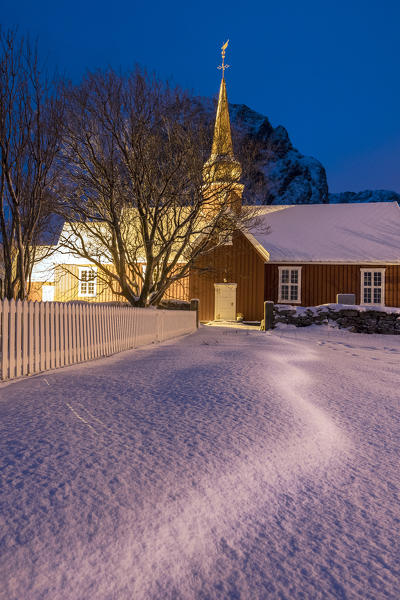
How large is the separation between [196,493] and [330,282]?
24432 mm

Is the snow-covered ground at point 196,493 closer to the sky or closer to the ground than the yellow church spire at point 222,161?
closer to the ground

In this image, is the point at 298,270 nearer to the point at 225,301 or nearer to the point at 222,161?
the point at 225,301

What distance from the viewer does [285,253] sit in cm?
2658

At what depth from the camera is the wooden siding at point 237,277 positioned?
1048 inches

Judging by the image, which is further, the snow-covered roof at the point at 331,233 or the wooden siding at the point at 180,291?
the wooden siding at the point at 180,291

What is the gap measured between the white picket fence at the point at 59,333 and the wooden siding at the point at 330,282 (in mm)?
14762

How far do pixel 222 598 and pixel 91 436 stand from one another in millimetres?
2495

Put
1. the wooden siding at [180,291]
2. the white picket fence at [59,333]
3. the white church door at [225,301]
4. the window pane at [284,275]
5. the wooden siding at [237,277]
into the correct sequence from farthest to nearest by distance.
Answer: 1. the wooden siding at [180,291]
2. the white church door at [225,301]
3. the window pane at [284,275]
4. the wooden siding at [237,277]
5. the white picket fence at [59,333]

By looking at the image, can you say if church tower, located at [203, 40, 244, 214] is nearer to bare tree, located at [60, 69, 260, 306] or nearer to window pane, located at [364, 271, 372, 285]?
bare tree, located at [60, 69, 260, 306]

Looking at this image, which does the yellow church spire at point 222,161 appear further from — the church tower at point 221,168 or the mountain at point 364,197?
the mountain at point 364,197

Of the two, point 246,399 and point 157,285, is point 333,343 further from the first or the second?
point 246,399

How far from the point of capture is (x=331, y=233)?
28.3 meters

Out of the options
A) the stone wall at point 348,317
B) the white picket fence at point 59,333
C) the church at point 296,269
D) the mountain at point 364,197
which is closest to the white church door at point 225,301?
the church at point 296,269

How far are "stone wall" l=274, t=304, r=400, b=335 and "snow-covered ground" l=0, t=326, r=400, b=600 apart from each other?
499 inches
